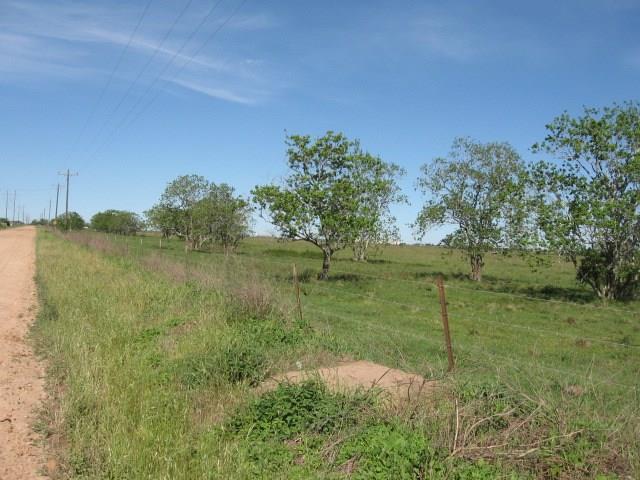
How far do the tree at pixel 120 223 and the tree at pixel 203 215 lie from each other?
35617 millimetres

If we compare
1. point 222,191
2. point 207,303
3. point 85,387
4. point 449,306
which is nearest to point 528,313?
point 449,306

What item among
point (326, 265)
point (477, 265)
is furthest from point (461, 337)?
point (477, 265)

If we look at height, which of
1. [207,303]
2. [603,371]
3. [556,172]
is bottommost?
[603,371]

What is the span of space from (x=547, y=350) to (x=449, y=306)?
7.39m

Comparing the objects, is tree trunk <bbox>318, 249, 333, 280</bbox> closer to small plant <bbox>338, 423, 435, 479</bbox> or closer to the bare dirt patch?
the bare dirt patch

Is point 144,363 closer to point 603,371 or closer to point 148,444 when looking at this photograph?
point 148,444

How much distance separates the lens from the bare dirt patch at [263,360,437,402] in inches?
232

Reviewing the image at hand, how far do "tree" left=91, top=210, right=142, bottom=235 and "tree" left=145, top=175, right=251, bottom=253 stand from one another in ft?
117

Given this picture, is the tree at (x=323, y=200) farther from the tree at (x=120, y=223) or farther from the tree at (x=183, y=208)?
the tree at (x=120, y=223)

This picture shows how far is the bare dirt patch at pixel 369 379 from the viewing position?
5905mm

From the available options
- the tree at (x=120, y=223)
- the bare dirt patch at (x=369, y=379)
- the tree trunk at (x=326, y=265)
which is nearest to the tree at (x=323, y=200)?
the tree trunk at (x=326, y=265)

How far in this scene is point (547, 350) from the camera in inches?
472

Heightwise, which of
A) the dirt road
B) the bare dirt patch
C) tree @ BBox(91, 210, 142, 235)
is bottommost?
the dirt road

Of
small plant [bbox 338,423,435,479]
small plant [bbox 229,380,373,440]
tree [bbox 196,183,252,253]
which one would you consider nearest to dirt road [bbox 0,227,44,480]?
small plant [bbox 229,380,373,440]
